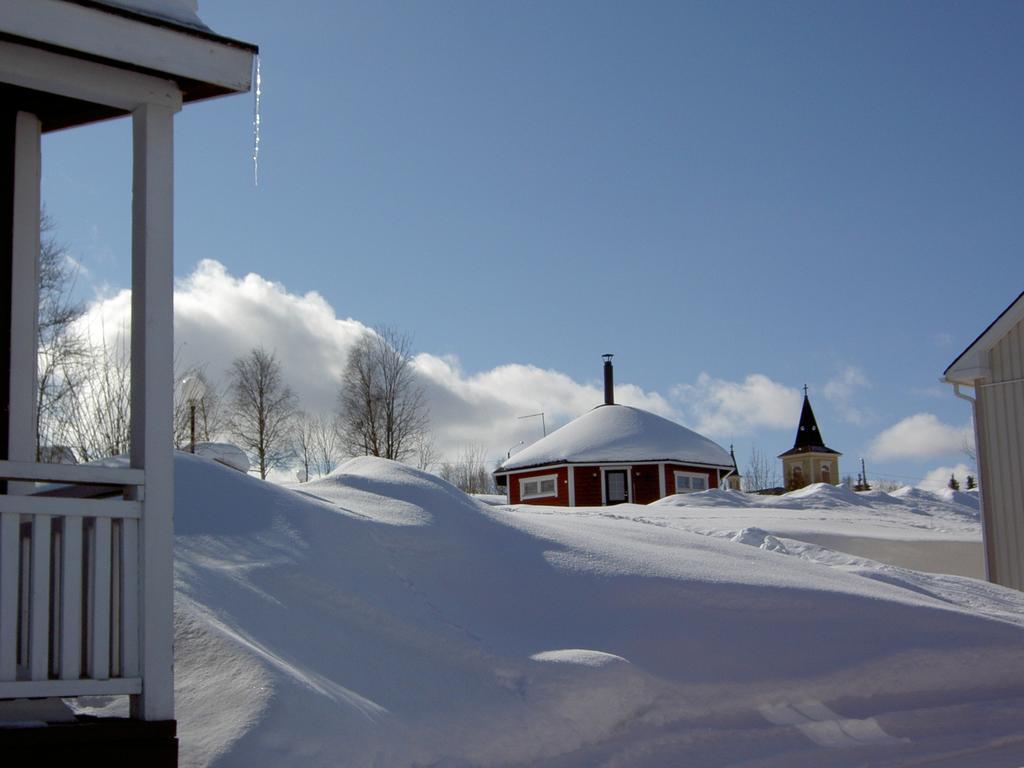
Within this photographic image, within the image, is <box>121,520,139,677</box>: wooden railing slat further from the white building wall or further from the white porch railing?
the white building wall

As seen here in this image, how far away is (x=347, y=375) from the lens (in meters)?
40.3

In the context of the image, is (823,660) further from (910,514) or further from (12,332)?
(910,514)

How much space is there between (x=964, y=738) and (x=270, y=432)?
3492 cm

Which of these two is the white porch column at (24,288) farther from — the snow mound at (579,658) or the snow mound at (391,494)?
the snow mound at (391,494)

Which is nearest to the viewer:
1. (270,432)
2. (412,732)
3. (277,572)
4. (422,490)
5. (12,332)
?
(12,332)

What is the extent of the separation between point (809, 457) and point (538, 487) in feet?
131

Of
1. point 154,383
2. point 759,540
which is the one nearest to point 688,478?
point 759,540

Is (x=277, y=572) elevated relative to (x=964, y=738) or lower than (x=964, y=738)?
elevated

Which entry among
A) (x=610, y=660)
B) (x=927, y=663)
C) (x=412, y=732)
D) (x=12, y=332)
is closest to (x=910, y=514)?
(x=927, y=663)

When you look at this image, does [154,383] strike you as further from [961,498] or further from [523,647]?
[961,498]

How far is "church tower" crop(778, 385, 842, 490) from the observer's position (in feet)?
234

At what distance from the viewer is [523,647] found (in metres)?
6.96

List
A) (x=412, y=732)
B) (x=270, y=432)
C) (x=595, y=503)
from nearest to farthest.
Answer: (x=412, y=732)
(x=595, y=503)
(x=270, y=432)

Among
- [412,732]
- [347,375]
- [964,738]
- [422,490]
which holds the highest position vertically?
[347,375]
